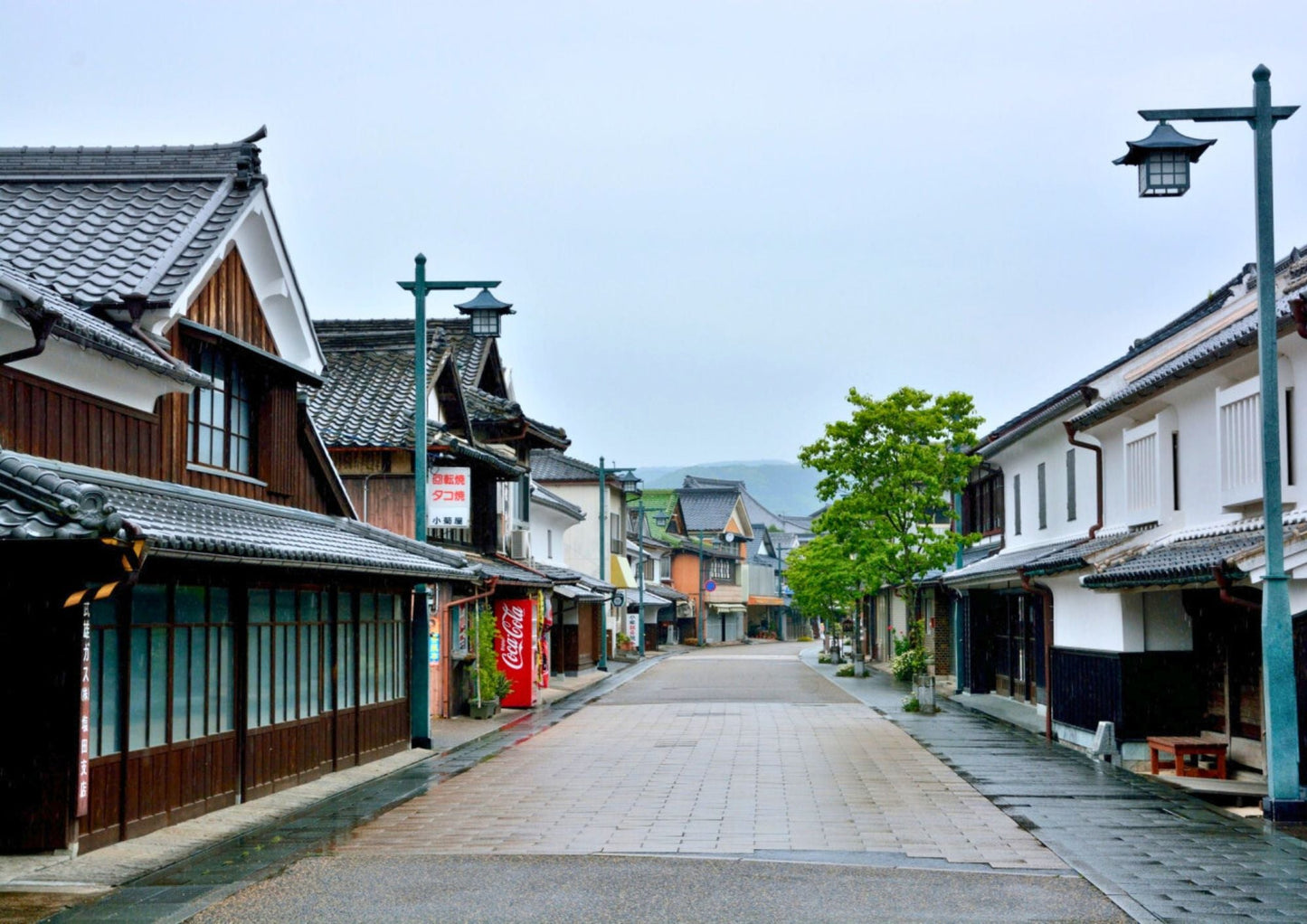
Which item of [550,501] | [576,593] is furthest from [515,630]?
[550,501]

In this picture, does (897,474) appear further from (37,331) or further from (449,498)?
(37,331)

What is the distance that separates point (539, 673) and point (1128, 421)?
18.7 meters

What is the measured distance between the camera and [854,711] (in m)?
31.5

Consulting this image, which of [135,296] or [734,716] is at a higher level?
[135,296]

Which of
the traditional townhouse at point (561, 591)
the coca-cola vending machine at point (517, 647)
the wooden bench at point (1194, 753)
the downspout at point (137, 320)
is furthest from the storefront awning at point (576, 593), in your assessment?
the downspout at point (137, 320)

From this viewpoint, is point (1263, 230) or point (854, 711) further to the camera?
point (854, 711)

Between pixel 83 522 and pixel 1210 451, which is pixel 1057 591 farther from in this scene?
pixel 83 522

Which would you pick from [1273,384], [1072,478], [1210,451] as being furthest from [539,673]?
[1273,384]

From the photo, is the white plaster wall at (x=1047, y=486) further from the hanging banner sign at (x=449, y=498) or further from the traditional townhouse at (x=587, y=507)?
the traditional townhouse at (x=587, y=507)

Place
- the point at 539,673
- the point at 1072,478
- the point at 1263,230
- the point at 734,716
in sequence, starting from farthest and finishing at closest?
1. the point at 539,673
2. the point at 734,716
3. the point at 1072,478
4. the point at 1263,230

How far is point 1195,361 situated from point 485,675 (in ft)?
52.3

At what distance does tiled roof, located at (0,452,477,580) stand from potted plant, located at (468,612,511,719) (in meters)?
7.90

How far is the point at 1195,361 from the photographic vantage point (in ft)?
56.9

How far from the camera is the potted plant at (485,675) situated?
91.5ft
